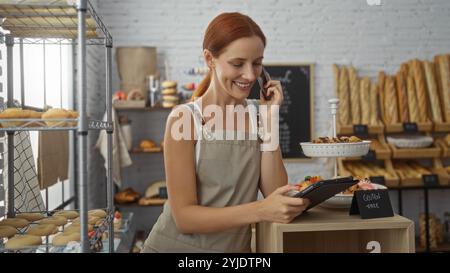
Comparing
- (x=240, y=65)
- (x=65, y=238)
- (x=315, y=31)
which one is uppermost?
(x=315, y=31)

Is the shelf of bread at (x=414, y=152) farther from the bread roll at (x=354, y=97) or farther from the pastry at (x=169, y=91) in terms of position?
the pastry at (x=169, y=91)

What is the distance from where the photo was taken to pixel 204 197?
1.23 metres

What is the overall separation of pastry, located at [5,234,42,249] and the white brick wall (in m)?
2.96

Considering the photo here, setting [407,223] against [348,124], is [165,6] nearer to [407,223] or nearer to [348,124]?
[348,124]

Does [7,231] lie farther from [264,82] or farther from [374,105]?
[374,105]

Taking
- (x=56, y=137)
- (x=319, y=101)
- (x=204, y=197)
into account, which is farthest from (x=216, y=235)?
(x=319, y=101)

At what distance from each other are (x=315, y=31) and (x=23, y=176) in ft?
10.5

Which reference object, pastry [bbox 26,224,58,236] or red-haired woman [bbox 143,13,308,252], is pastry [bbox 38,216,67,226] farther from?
red-haired woman [bbox 143,13,308,252]

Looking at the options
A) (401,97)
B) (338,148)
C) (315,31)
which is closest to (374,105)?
(401,97)

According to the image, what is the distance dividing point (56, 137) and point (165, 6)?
1.92 metres

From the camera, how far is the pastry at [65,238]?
137 cm

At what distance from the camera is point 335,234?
4.55 ft

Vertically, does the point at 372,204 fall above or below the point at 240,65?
below

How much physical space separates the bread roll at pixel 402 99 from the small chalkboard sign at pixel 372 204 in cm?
299
